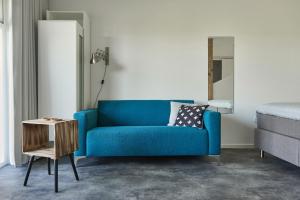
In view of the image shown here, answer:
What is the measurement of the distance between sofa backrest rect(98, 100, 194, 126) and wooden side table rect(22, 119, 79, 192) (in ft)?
4.14

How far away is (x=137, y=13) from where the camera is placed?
443cm

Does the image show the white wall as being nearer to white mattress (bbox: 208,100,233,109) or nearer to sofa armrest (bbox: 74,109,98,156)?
white mattress (bbox: 208,100,233,109)

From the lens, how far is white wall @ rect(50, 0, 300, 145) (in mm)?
4426

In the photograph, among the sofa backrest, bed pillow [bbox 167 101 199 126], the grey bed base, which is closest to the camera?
the grey bed base

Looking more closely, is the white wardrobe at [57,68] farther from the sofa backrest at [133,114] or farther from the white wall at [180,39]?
the white wall at [180,39]

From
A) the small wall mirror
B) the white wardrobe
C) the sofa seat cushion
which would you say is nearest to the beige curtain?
the white wardrobe

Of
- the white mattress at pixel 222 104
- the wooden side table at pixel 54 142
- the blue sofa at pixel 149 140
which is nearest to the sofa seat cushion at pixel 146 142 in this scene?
the blue sofa at pixel 149 140

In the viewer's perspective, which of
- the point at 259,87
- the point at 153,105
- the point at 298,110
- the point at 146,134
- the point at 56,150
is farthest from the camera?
the point at 259,87

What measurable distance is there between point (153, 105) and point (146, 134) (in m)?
0.84

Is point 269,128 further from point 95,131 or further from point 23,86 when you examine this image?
point 23,86

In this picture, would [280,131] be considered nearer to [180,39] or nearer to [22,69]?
[180,39]

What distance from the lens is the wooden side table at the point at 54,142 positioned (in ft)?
8.41

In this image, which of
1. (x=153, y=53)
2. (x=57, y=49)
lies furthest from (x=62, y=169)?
(x=153, y=53)

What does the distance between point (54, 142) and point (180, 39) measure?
2595 mm
